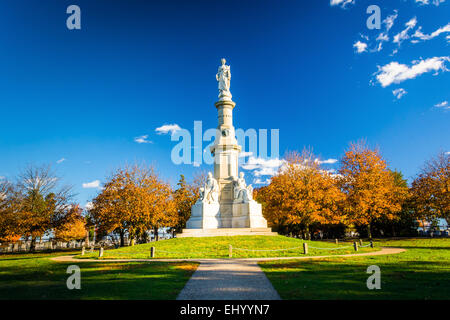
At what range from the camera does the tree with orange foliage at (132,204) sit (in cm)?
3325

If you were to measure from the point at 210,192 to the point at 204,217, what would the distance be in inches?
102

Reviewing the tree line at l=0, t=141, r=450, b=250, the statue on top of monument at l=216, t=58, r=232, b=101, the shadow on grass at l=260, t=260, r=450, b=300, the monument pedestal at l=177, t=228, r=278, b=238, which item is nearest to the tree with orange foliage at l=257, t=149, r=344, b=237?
the tree line at l=0, t=141, r=450, b=250

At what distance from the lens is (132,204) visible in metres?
33.7

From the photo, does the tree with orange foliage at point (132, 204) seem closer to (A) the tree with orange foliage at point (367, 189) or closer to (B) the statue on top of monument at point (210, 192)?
(B) the statue on top of monument at point (210, 192)

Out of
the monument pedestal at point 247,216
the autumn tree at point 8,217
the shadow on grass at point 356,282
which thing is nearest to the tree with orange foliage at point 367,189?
the monument pedestal at point 247,216

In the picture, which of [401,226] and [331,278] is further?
[401,226]

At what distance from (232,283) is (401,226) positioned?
4344cm

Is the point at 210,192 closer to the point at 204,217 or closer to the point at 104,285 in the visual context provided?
the point at 204,217

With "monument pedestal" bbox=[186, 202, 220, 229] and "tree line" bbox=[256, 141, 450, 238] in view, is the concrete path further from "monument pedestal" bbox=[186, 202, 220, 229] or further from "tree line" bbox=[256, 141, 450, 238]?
"tree line" bbox=[256, 141, 450, 238]

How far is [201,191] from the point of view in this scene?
26922mm

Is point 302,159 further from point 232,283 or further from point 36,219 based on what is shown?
point 36,219

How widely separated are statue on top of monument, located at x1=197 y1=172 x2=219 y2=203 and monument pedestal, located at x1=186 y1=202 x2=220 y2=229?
475 mm

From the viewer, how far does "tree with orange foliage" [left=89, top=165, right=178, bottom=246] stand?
33250 millimetres
